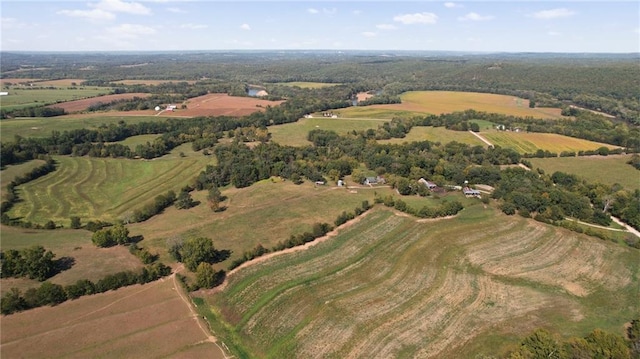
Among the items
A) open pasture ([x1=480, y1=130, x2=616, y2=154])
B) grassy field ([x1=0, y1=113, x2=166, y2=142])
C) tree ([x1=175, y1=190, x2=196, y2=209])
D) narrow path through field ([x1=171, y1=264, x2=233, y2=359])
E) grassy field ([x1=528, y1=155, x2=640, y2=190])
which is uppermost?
grassy field ([x1=0, y1=113, x2=166, y2=142])

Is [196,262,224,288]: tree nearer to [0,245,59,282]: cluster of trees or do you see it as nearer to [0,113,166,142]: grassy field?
[0,245,59,282]: cluster of trees

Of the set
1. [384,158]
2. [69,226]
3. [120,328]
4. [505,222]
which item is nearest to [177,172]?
[69,226]

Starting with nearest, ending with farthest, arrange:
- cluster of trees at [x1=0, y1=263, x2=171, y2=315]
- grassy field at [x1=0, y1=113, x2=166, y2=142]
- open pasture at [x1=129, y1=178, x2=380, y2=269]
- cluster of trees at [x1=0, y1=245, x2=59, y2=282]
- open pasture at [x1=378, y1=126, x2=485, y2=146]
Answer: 1. cluster of trees at [x1=0, y1=263, x2=171, y2=315]
2. cluster of trees at [x1=0, y1=245, x2=59, y2=282]
3. open pasture at [x1=129, y1=178, x2=380, y2=269]
4. grassy field at [x1=0, y1=113, x2=166, y2=142]
5. open pasture at [x1=378, y1=126, x2=485, y2=146]

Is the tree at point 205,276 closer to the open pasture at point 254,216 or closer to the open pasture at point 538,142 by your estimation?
the open pasture at point 254,216

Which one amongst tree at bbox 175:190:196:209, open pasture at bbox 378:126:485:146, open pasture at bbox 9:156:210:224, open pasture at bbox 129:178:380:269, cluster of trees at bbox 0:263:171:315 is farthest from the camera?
open pasture at bbox 378:126:485:146

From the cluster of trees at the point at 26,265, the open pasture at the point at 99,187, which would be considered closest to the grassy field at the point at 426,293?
the cluster of trees at the point at 26,265

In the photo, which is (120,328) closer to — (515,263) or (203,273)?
(203,273)

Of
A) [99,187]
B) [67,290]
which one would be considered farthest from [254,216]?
[99,187]

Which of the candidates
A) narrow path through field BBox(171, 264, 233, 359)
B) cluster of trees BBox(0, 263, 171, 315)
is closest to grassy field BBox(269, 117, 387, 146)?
narrow path through field BBox(171, 264, 233, 359)
